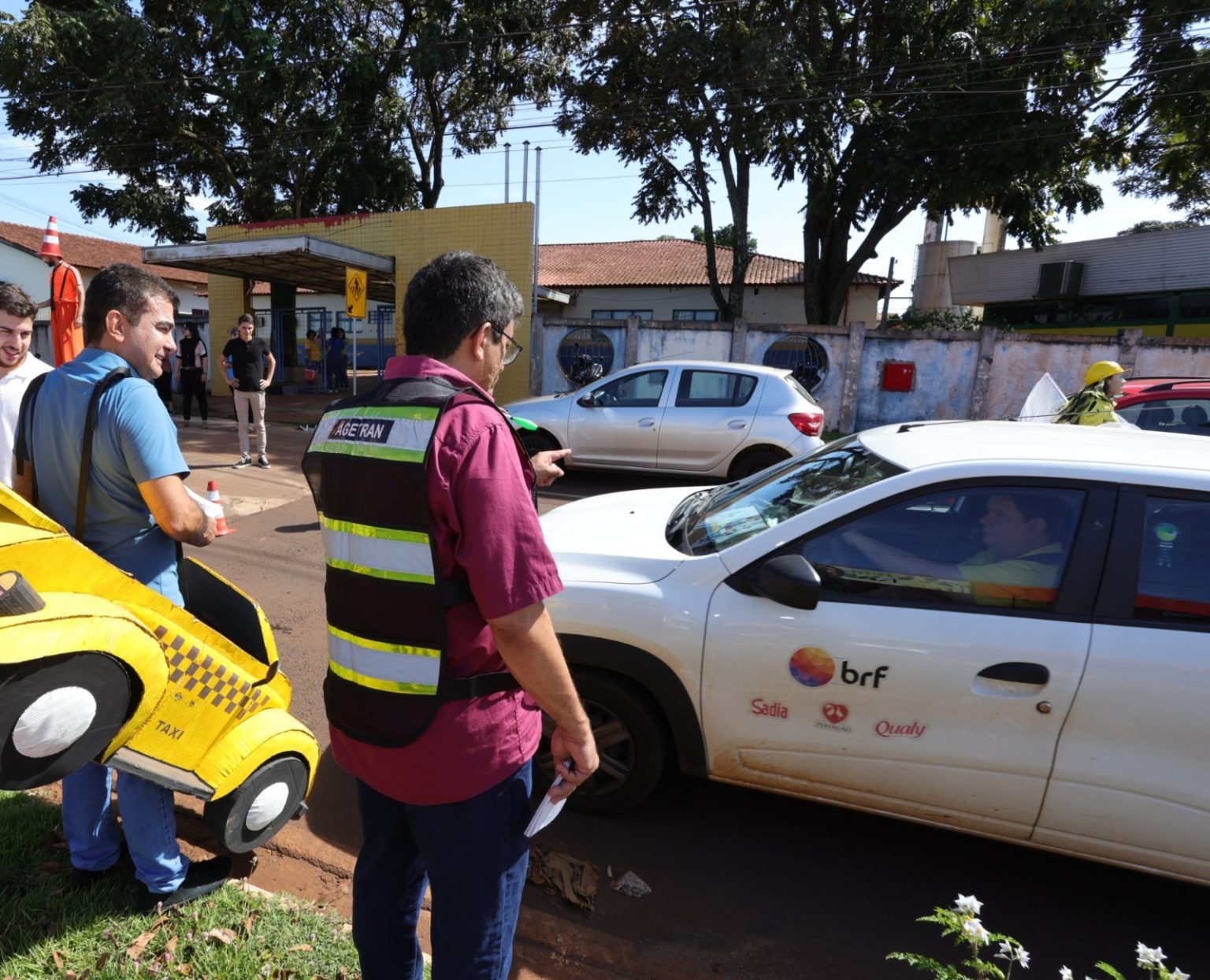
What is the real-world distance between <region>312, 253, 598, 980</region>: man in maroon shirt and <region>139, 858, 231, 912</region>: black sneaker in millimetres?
1109

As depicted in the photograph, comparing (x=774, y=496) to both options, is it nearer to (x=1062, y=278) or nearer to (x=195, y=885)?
(x=195, y=885)

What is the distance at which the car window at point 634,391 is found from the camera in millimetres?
9047

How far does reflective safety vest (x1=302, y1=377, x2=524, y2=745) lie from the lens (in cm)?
142

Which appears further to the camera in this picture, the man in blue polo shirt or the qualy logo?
the qualy logo

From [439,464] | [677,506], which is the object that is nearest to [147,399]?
[439,464]

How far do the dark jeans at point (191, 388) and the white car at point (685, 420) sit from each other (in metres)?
7.39

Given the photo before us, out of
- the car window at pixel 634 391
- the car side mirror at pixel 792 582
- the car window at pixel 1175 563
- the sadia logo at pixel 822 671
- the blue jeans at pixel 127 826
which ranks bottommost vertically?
the blue jeans at pixel 127 826

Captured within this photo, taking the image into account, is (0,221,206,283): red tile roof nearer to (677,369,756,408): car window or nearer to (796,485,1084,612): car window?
(677,369,756,408): car window

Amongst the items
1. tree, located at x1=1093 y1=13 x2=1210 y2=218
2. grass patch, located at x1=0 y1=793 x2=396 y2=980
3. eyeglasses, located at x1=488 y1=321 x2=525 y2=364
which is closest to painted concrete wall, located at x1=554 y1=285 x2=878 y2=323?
tree, located at x1=1093 y1=13 x2=1210 y2=218

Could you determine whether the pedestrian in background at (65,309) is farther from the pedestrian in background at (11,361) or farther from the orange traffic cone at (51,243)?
the pedestrian in background at (11,361)

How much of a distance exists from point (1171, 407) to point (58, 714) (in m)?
8.90

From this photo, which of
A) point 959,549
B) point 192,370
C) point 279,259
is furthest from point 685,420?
point 279,259

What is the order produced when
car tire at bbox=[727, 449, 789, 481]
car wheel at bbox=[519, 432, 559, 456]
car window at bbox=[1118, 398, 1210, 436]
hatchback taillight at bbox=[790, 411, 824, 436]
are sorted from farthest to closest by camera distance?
car wheel at bbox=[519, 432, 559, 456]
car tire at bbox=[727, 449, 789, 481]
hatchback taillight at bbox=[790, 411, 824, 436]
car window at bbox=[1118, 398, 1210, 436]

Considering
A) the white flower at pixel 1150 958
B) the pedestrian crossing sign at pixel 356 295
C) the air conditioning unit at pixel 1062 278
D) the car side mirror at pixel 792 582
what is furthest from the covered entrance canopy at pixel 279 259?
the air conditioning unit at pixel 1062 278
